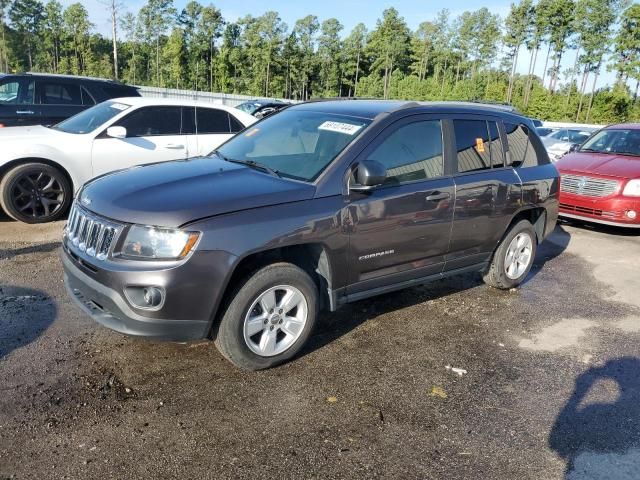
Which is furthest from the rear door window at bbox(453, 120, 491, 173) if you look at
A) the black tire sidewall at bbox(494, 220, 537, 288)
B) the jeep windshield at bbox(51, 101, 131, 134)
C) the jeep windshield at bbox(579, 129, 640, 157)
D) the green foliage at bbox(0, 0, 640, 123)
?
the green foliage at bbox(0, 0, 640, 123)

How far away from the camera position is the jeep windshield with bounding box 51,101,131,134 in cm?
705

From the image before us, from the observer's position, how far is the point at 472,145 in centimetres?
480

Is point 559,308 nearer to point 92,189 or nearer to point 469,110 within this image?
point 469,110

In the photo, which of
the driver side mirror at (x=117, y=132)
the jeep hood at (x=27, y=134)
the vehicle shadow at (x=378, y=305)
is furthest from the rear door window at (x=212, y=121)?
the vehicle shadow at (x=378, y=305)

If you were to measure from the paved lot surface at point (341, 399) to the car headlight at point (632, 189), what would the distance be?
148 inches

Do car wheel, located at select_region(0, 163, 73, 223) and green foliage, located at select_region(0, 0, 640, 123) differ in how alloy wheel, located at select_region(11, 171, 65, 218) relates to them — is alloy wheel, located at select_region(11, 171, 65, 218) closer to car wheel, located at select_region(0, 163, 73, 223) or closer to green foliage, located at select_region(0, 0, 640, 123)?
car wheel, located at select_region(0, 163, 73, 223)

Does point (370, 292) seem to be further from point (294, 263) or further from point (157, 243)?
point (157, 243)

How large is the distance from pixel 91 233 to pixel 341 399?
1949mm

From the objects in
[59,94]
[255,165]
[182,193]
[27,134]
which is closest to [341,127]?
[255,165]

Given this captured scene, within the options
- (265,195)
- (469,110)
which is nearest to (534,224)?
(469,110)

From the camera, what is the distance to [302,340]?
376 centimetres

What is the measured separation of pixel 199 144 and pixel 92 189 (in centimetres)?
398

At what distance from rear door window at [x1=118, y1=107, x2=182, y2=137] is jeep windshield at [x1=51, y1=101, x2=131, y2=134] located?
19cm

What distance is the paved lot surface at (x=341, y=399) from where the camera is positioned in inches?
110
